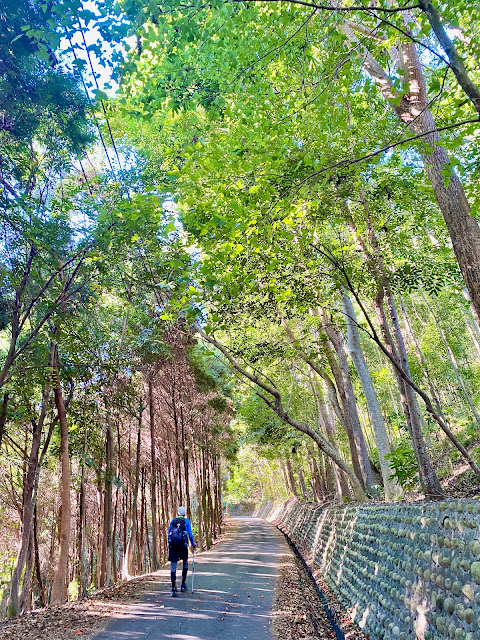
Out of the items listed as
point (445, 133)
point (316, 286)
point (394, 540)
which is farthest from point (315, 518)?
point (445, 133)

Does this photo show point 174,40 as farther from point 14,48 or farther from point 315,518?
point 315,518

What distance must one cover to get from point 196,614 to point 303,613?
1747mm

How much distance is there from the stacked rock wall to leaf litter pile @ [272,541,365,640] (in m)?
0.21

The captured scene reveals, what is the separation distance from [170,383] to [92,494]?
950 centimetres

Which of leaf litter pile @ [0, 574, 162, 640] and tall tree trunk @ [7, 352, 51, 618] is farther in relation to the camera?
tall tree trunk @ [7, 352, 51, 618]

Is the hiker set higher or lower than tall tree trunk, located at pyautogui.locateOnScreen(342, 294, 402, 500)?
lower

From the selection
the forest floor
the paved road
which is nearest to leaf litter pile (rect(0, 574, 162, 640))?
the forest floor

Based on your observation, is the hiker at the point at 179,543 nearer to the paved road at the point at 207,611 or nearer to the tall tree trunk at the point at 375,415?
the paved road at the point at 207,611

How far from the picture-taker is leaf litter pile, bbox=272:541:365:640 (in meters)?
5.91

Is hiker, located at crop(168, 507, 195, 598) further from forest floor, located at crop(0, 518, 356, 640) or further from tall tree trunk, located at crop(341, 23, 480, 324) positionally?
tall tree trunk, located at crop(341, 23, 480, 324)

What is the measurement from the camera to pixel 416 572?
13.5 ft

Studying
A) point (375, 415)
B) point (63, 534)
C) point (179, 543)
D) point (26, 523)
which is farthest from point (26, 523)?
point (375, 415)

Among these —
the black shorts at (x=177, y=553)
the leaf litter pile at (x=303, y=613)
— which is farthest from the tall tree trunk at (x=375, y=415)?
the black shorts at (x=177, y=553)

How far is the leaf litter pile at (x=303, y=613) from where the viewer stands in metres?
5.91
